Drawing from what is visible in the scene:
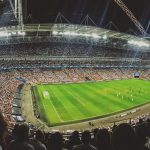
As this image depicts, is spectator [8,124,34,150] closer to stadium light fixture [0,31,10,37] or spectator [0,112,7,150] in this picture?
spectator [0,112,7,150]

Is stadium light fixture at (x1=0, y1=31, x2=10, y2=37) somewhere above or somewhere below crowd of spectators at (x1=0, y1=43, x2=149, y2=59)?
above

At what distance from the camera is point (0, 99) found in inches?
1495

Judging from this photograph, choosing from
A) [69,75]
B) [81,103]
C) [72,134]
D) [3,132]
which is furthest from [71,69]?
[3,132]

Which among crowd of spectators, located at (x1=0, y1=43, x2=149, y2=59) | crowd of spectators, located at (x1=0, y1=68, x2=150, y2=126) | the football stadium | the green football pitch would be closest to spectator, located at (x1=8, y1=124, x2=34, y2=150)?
the football stadium

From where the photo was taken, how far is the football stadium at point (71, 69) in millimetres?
36062

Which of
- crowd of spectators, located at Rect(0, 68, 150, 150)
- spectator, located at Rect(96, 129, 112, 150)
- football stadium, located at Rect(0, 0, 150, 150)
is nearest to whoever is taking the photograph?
crowd of spectators, located at Rect(0, 68, 150, 150)

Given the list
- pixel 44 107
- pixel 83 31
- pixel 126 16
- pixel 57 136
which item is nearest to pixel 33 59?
pixel 83 31

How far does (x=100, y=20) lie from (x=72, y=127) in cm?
4138

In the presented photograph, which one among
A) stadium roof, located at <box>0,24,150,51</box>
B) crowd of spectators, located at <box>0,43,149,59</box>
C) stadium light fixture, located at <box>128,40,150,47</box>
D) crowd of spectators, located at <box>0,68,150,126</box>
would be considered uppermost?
stadium roof, located at <box>0,24,150,51</box>

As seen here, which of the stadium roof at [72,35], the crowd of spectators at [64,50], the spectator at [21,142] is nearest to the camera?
the spectator at [21,142]

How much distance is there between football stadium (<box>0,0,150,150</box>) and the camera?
3606cm

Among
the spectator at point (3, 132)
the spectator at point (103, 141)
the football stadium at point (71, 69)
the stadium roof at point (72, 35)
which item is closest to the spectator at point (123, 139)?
the spectator at point (103, 141)

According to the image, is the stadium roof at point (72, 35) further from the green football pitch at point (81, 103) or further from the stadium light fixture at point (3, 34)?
the green football pitch at point (81, 103)

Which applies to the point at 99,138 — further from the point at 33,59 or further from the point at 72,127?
the point at 33,59
